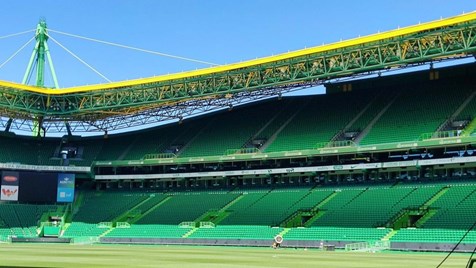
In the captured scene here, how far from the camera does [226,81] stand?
6084 cm

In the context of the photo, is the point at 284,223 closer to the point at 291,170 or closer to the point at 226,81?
the point at 291,170

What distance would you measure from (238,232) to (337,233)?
984cm

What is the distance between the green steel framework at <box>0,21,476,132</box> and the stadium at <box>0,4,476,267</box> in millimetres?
137

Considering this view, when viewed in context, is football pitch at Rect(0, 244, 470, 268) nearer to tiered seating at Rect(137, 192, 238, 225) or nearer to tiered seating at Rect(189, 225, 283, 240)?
tiered seating at Rect(189, 225, 283, 240)

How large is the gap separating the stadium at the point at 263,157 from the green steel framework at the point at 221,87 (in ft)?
0.45

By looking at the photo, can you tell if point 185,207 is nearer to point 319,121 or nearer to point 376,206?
point 319,121

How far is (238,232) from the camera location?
58375mm

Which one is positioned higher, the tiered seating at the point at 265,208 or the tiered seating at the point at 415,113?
the tiered seating at the point at 415,113

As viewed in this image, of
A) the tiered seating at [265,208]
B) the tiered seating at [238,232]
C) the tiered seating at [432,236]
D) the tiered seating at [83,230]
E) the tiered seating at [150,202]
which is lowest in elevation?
the tiered seating at [432,236]

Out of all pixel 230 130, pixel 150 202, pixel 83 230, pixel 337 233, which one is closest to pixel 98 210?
pixel 83 230

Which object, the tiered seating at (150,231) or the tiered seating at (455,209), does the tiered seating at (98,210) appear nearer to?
the tiered seating at (150,231)

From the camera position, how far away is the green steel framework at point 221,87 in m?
49.5

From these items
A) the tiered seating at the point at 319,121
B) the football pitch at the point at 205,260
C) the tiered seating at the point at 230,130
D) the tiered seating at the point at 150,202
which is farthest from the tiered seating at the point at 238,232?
the football pitch at the point at 205,260

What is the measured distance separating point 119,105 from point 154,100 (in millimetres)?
3938
